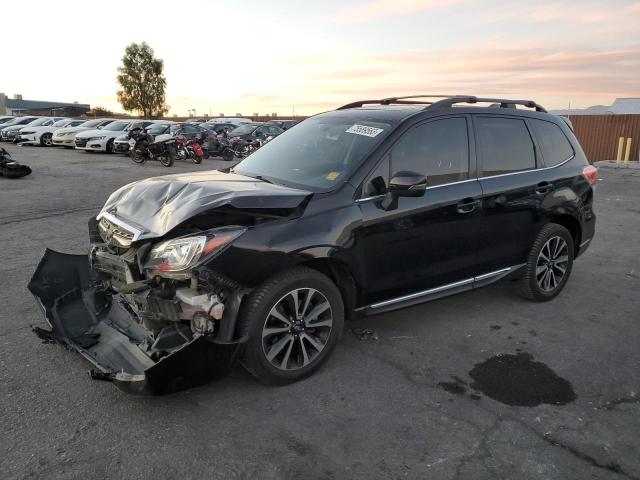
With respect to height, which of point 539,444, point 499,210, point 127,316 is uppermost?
point 499,210

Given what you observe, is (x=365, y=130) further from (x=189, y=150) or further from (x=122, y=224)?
(x=189, y=150)

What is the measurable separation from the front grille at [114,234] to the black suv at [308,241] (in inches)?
0.6

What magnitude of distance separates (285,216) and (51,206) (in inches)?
320

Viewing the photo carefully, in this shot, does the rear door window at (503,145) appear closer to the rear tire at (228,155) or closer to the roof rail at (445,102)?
the roof rail at (445,102)

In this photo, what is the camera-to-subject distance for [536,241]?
16.1 ft

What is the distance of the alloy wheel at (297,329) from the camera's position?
132 inches

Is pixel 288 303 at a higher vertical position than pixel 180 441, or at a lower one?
higher

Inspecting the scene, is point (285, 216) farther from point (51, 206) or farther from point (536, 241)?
point (51, 206)

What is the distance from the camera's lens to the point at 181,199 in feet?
11.2

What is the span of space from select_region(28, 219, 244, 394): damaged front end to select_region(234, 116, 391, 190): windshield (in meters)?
0.98

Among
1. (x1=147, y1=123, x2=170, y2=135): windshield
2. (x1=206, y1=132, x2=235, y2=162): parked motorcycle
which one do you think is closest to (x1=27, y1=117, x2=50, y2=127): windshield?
(x1=147, y1=123, x2=170, y2=135): windshield

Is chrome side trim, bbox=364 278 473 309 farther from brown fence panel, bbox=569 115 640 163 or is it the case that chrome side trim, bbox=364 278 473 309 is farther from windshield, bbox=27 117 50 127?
windshield, bbox=27 117 50 127

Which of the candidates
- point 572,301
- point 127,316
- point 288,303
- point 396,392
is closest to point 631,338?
point 572,301

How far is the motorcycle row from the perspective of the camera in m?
18.6
